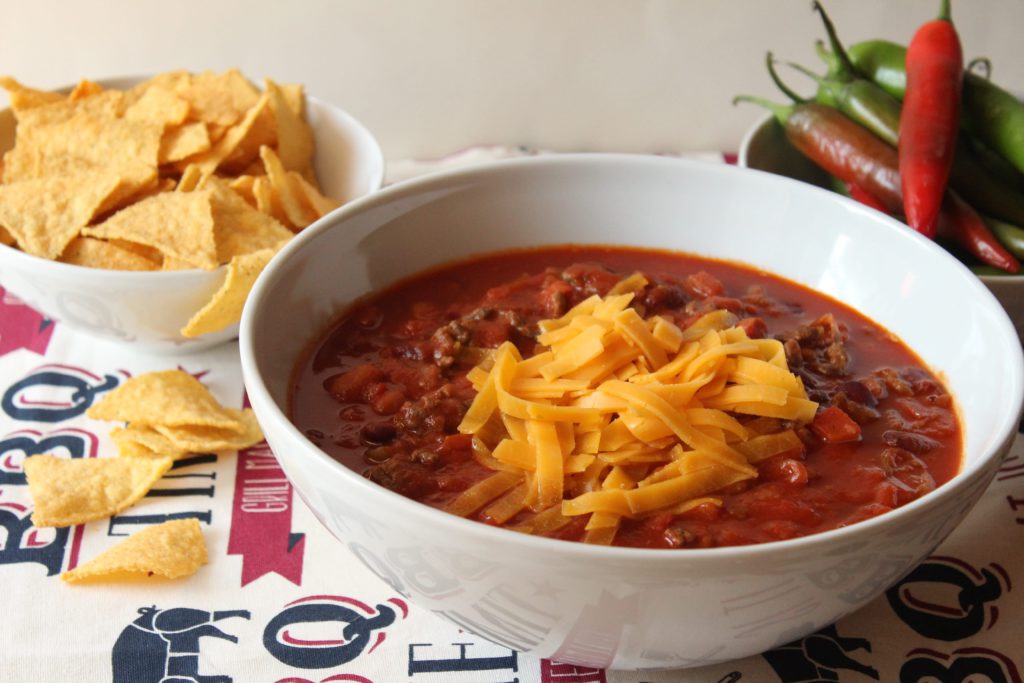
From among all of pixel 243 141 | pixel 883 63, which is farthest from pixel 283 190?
pixel 883 63

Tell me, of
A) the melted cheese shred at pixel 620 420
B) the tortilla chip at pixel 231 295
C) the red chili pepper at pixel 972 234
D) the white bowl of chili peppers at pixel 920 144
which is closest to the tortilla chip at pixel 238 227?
the tortilla chip at pixel 231 295

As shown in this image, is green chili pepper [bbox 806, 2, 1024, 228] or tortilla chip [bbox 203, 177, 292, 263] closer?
tortilla chip [bbox 203, 177, 292, 263]

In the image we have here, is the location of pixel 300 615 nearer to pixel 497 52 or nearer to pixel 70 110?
pixel 70 110

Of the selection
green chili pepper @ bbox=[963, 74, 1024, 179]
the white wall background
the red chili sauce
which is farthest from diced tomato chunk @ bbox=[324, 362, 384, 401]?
the white wall background

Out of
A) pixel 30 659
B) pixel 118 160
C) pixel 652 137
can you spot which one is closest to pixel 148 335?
pixel 118 160

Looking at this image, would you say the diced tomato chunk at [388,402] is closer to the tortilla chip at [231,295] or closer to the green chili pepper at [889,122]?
the tortilla chip at [231,295]

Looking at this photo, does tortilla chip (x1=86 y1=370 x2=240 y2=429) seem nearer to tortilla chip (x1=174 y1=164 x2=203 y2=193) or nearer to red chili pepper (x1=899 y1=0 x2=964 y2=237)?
tortilla chip (x1=174 y1=164 x2=203 y2=193)
